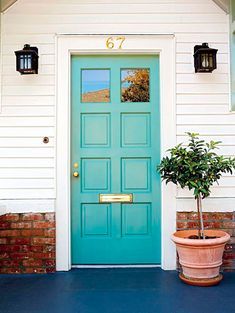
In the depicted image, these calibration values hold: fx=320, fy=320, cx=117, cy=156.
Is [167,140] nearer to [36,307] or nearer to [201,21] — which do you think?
[201,21]

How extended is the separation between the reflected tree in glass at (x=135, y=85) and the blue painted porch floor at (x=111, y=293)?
1851mm

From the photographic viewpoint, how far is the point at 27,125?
3.39 meters

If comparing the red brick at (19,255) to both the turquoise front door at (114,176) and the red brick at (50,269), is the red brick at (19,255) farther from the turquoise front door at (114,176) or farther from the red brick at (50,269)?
the turquoise front door at (114,176)

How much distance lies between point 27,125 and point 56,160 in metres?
0.48

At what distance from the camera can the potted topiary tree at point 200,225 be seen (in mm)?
2908

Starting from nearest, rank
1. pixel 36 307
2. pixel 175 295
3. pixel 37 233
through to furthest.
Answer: pixel 36 307, pixel 175 295, pixel 37 233

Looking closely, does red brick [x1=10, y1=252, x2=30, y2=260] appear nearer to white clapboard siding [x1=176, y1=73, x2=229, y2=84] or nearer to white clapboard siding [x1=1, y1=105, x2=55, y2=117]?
white clapboard siding [x1=1, y1=105, x2=55, y2=117]

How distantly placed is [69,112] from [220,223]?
6.49 ft

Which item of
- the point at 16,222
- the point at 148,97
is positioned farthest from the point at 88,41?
the point at 16,222

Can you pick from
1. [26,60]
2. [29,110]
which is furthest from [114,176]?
[26,60]

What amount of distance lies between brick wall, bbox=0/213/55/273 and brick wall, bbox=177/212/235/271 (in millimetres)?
1370

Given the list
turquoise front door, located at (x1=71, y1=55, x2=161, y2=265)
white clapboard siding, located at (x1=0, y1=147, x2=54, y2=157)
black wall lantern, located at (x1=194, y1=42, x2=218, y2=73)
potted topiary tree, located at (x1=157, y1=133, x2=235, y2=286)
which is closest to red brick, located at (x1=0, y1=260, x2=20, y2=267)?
turquoise front door, located at (x1=71, y1=55, x2=161, y2=265)

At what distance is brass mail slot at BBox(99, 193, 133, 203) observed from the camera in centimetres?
345

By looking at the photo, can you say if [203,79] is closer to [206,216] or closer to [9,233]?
[206,216]
